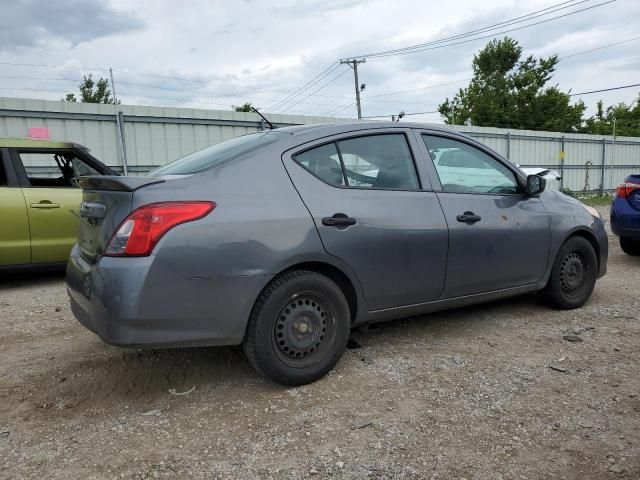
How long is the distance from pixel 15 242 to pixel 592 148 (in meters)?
21.3

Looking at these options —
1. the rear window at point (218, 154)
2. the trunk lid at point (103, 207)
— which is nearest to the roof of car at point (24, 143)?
the rear window at point (218, 154)

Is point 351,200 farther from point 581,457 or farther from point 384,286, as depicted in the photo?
point 581,457

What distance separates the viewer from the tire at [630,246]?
6971 millimetres

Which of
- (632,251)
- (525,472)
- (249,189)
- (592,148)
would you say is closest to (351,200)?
(249,189)

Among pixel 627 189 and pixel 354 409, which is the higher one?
pixel 627 189

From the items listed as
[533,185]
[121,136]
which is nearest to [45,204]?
[121,136]

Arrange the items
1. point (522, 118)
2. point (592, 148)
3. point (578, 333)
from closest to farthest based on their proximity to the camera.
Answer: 1. point (578, 333)
2. point (592, 148)
3. point (522, 118)

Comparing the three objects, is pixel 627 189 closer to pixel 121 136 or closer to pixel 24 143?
pixel 24 143

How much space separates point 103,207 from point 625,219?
602cm

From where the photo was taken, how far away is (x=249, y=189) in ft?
9.27

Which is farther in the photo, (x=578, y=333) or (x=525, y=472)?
(x=578, y=333)

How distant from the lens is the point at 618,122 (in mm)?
47188

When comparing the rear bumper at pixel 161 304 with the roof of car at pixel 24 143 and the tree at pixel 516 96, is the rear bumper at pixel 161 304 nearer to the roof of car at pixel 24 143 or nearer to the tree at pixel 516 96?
the roof of car at pixel 24 143

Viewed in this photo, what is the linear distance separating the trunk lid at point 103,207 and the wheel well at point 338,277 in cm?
93
